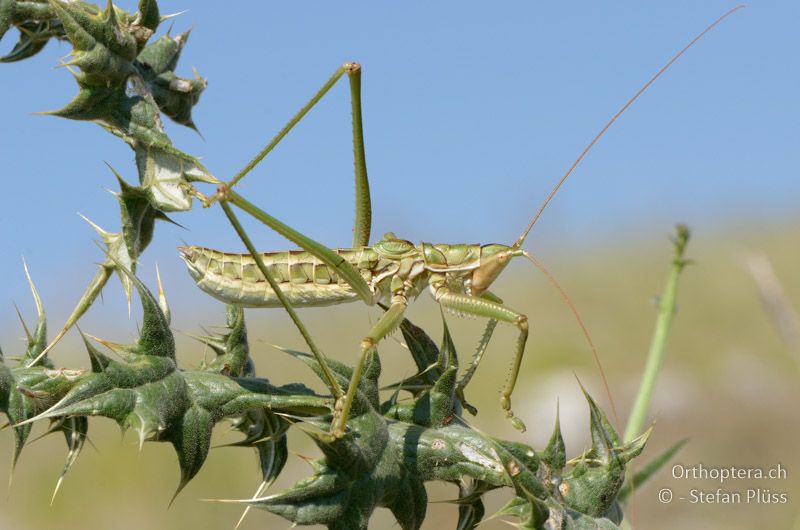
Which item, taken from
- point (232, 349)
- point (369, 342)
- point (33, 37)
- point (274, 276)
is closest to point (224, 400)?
point (232, 349)

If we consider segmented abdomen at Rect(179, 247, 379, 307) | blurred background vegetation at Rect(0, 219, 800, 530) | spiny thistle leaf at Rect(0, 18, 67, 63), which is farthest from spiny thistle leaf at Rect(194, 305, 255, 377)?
blurred background vegetation at Rect(0, 219, 800, 530)

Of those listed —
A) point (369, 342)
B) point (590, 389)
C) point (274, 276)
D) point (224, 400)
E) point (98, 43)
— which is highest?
point (98, 43)

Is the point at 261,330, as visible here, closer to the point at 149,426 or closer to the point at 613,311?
the point at 613,311

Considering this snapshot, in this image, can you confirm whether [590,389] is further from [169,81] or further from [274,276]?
[169,81]

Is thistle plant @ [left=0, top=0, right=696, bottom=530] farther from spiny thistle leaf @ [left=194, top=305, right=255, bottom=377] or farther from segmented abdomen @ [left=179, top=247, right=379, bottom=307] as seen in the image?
segmented abdomen @ [left=179, top=247, right=379, bottom=307]

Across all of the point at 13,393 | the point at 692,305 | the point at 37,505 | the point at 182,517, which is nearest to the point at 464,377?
the point at 13,393

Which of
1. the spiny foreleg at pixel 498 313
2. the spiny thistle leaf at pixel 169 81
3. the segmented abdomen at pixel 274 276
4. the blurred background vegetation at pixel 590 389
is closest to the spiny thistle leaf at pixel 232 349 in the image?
the segmented abdomen at pixel 274 276

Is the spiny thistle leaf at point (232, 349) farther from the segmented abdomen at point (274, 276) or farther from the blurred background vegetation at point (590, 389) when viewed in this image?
the blurred background vegetation at point (590, 389)

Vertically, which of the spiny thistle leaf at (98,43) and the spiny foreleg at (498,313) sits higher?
the spiny thistle leaf at (98,43)
